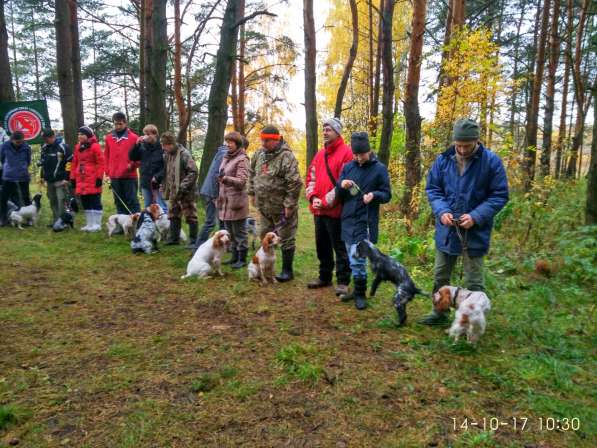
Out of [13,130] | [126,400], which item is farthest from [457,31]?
[13,130]

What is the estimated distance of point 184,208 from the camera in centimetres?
749

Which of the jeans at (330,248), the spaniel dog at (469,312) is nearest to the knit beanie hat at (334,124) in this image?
the jeans at (330,248)

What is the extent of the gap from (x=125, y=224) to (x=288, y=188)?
14.2 ft

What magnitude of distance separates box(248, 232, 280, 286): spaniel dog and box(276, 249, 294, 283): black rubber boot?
147 millimetres

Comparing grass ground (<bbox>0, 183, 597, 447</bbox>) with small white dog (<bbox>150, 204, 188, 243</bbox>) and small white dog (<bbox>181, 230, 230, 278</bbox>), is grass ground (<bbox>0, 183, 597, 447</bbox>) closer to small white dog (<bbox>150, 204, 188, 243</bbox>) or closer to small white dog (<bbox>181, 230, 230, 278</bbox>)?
small white dog (<bbox>181, 230, 230, 278</bbox>)

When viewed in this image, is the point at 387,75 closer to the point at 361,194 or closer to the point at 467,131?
the point at 361,194

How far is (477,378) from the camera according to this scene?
3275mm

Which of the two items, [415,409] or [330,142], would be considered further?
[330,142]

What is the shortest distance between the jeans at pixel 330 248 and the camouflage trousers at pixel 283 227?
0.47 meters

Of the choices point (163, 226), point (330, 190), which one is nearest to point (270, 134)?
point (330, 190)

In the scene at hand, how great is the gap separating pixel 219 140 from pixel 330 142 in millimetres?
5685

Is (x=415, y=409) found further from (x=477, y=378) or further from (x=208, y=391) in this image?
(x=208, y=391)

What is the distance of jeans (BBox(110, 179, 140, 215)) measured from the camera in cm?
838

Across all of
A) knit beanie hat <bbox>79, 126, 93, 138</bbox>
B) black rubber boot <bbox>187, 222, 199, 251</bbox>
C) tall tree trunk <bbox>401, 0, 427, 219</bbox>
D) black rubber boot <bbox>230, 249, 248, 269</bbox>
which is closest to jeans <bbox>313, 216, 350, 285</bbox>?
black rubber boot <bbox>230, 249, 248, 269</bbox>
